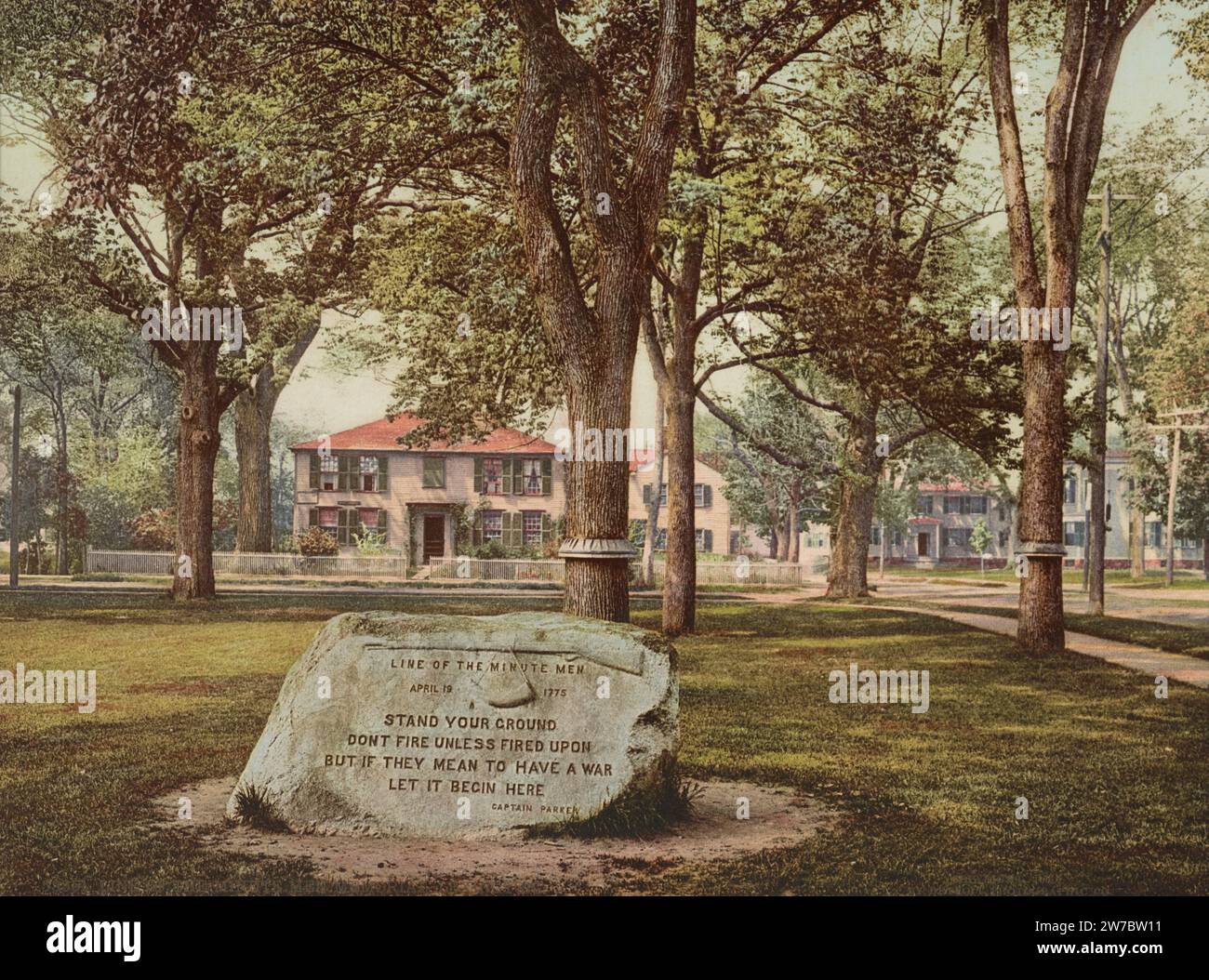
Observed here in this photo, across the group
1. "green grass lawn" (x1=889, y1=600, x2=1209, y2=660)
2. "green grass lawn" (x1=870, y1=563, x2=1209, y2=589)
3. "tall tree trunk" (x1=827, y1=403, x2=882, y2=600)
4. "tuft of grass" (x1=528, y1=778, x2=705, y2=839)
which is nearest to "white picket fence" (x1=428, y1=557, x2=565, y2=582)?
"tall tree trunk" (x1=827, y1=403, x2=882, y2=600)

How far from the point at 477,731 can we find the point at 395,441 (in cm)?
2287

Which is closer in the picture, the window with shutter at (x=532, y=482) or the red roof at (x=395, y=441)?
the red roof at (x=395, y=441)

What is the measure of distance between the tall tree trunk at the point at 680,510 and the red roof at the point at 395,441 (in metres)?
9.63

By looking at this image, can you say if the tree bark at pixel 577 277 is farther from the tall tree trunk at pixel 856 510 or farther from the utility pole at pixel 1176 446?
the utility pole at pixel 1176 446

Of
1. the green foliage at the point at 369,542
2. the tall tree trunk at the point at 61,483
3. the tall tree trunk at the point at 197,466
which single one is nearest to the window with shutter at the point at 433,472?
the green foliage at the point at 369,542

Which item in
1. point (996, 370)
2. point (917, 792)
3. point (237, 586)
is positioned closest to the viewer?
point (917, 792)

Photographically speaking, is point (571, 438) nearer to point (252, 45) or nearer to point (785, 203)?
point (252, 45)

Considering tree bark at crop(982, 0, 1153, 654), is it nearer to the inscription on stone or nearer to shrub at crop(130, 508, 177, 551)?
the inscription on stone

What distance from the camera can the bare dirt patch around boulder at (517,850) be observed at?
20.8ft

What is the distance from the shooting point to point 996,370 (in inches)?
651

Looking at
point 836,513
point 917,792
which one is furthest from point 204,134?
point 836,513

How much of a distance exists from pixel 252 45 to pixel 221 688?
626 centimetres

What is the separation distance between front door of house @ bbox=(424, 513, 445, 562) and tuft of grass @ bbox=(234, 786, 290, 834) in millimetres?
23640

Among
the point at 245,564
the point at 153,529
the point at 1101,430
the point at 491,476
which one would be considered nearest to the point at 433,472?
the point at 491,476
